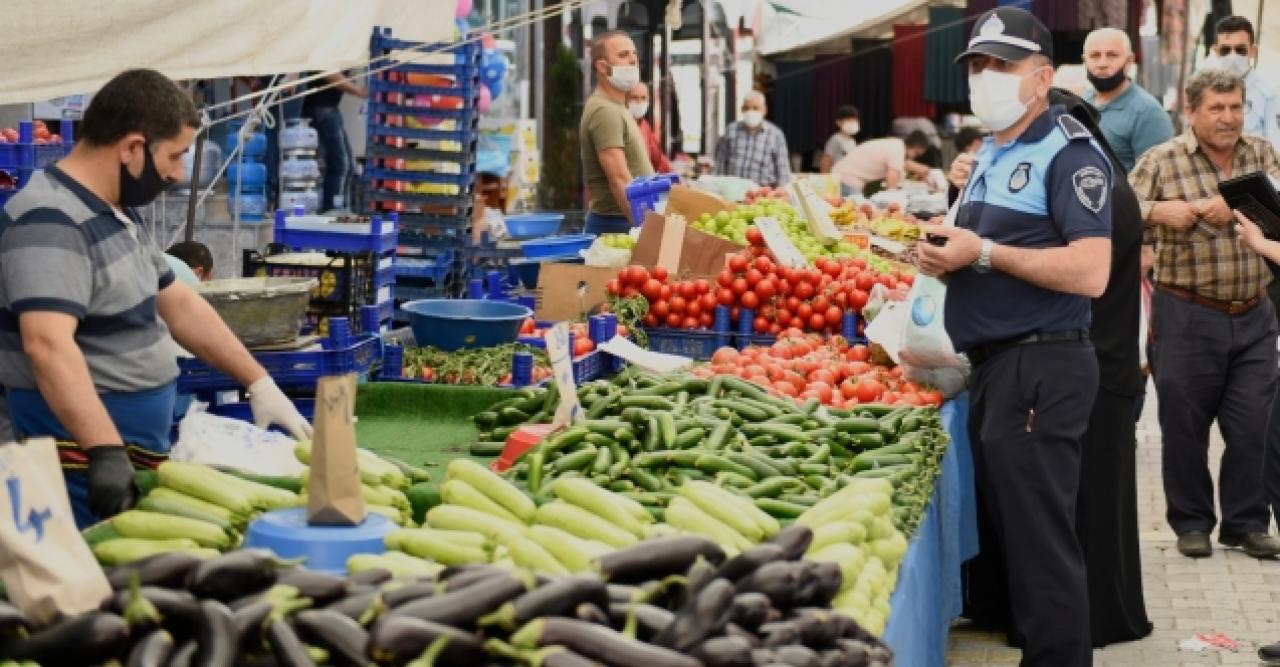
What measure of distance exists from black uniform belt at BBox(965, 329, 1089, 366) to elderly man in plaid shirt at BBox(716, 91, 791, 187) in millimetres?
13684

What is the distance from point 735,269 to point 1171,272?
218 cm

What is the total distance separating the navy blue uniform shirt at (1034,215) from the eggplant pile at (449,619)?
8.75 ft

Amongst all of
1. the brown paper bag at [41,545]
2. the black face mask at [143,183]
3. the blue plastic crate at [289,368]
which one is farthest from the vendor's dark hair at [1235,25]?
the brown paper bag at [41,545]

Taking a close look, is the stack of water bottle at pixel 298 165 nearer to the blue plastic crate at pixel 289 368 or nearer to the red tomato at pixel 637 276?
the red tomato at pixel 637 276

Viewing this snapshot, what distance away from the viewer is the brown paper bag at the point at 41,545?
391 cm

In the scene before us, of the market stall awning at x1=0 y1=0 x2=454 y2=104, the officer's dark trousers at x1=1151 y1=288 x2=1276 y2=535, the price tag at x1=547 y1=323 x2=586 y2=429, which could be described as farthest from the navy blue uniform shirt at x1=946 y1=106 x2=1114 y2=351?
the officer's dark trousers at x1=1151 y1=288 x2=1276 y2=535

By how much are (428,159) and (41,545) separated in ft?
27.8

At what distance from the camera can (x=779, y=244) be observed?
396 inches

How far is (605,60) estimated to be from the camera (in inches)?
473

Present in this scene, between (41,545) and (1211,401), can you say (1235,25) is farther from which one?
(41,545)

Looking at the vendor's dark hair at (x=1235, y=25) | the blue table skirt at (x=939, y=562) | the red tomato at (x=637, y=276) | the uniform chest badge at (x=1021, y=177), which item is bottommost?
the blue table skirt at (x=939, y=562)

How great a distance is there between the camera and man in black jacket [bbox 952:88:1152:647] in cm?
776

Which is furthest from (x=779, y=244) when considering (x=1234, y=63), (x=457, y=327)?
(x=1234, y=63)

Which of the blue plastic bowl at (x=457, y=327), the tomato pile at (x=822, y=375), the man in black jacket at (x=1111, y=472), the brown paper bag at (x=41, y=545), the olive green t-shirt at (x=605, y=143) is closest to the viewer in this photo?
the brown paper bag at (x=41, y=545)
